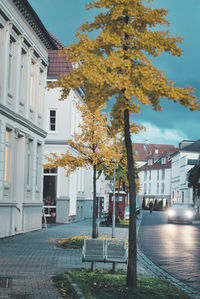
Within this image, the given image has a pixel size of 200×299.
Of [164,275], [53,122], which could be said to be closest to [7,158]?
[164,275]

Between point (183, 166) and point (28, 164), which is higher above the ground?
point (183, 166)

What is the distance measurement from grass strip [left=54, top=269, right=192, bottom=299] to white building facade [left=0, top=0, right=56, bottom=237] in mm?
10297

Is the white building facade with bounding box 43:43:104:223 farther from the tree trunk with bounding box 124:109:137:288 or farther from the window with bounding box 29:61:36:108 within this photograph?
the tree trunk with bounding box 124:109:137:288

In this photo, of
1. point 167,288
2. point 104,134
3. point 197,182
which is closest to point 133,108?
point 167,288

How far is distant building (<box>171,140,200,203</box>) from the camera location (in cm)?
10325

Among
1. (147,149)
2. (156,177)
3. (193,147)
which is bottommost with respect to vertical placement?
(156,177)

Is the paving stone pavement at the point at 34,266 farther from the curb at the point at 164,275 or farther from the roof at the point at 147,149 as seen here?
the roof at the point at 147,149

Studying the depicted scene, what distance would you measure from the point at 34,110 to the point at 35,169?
117 inches

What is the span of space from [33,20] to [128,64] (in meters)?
16.6

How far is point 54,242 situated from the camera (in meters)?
19.0

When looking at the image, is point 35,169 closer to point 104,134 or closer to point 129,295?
point 104,134

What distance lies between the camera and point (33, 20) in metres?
24.7

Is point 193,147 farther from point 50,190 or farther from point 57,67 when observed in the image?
point 57,67

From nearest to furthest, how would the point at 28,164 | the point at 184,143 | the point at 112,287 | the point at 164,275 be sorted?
1. the point at 112,287
2. the point at 164,275
3. the point at 28,164
4. the point at 184,143
